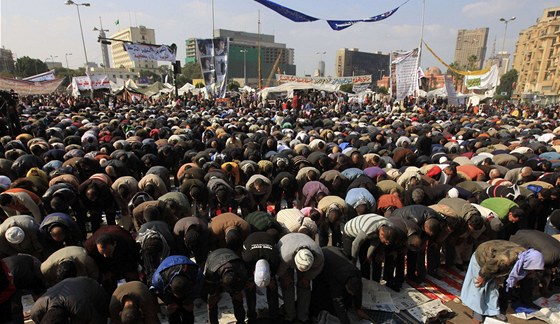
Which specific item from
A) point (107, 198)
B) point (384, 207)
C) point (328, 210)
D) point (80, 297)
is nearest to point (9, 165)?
point (107, 198)

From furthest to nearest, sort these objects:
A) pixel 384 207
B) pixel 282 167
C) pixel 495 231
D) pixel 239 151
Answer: pixel 239 151 < pixel 282 167 < pixel 384 207 < pixel 495 231

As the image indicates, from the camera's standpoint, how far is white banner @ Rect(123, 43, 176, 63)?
722 inches

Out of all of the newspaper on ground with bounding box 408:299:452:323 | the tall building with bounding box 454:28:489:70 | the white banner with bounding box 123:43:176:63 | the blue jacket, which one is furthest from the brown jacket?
the tall building with bounding box 454:28:489:70

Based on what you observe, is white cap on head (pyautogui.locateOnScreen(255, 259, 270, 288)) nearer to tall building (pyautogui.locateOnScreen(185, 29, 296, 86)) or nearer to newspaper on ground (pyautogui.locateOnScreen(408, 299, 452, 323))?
newspaper on ground (pyautogui.locateOnScreen(408, 299, 452, 323))

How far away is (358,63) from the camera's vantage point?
485 feet

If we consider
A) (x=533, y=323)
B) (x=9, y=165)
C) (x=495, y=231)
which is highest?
(x=9, y=165)

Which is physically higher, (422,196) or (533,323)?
(422,196)

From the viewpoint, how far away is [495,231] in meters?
4.64

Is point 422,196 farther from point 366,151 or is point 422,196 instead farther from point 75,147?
point 75,147

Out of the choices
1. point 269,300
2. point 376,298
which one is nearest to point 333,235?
point 376,298

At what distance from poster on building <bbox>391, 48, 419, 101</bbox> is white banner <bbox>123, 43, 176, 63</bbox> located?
39.9 ft

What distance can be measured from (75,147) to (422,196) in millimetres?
7503

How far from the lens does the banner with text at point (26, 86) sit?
20352mm

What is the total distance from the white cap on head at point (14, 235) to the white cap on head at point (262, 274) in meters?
2.72
